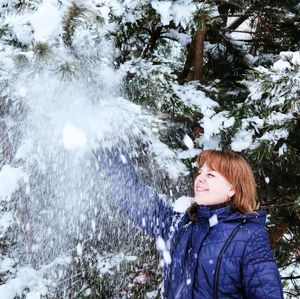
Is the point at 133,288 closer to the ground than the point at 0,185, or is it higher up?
closer to the ground

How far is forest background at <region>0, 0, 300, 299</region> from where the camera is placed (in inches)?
96.3

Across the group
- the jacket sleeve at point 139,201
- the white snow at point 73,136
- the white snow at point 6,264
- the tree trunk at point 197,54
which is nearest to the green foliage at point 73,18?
the white snow at point 73,136

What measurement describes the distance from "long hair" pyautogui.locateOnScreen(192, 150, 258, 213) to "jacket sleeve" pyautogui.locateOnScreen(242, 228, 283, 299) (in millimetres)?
264

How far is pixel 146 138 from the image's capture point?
3104 mm

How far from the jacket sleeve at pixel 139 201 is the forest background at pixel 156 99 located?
329mm

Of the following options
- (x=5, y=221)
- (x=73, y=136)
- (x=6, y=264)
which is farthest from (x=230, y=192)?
(x=6, y=264)

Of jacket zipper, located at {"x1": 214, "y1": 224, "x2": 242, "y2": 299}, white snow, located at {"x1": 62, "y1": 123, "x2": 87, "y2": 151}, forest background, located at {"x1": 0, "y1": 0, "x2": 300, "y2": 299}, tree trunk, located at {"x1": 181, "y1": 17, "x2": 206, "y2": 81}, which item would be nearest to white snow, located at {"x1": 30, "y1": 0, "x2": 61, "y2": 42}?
forest background, located at {"x1": 0, "y1": 0, "x2": 300, "y2": 299}

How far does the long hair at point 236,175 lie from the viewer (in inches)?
92.2

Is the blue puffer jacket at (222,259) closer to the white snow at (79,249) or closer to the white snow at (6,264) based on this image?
the white snow at (79,249)

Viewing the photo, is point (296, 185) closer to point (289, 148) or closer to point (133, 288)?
point (289, 148)

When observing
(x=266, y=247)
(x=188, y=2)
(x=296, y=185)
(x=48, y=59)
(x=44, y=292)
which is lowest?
(x=44, y=292)

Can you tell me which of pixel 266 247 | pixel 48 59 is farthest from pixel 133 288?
pixel 48 59

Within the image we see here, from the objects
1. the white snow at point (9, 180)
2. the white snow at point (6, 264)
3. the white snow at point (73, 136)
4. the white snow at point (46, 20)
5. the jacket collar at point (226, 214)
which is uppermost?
the white snow at point (46, 20)

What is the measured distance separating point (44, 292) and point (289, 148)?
207cm
